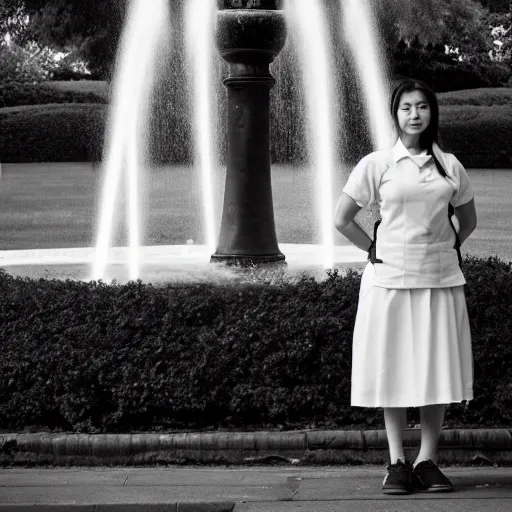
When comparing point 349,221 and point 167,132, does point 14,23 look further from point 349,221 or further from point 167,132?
point 349,221

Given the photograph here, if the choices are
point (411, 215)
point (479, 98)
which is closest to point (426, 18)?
point (479, 98)

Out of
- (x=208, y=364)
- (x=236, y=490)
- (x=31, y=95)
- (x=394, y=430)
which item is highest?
(x=31, y=95)

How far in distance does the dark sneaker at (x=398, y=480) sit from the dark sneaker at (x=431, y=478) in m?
0.05

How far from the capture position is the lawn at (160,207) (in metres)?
16.4

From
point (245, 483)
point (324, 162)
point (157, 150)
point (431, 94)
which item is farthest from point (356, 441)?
point (157, 150)

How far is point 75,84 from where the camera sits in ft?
117

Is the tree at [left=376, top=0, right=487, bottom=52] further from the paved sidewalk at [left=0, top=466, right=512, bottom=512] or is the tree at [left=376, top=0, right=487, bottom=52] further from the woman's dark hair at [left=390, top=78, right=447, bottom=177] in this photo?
the paved sidewalk at [left=0, top=466, right=512, bottom=512]

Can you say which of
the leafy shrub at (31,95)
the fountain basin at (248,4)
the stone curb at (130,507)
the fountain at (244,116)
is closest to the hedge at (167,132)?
the leafy shrub at (31,95)

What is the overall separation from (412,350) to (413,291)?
24 cm

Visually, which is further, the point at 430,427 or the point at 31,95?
the point at 31,95

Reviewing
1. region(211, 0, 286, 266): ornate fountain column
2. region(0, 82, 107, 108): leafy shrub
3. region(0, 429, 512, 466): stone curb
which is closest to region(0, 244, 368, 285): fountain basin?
region(211, 0, 286, 266): ornate fountain column

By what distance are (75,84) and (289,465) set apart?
31023mm

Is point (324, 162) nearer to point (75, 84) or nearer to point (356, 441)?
point (356, 441)

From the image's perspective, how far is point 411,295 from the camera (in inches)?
196
